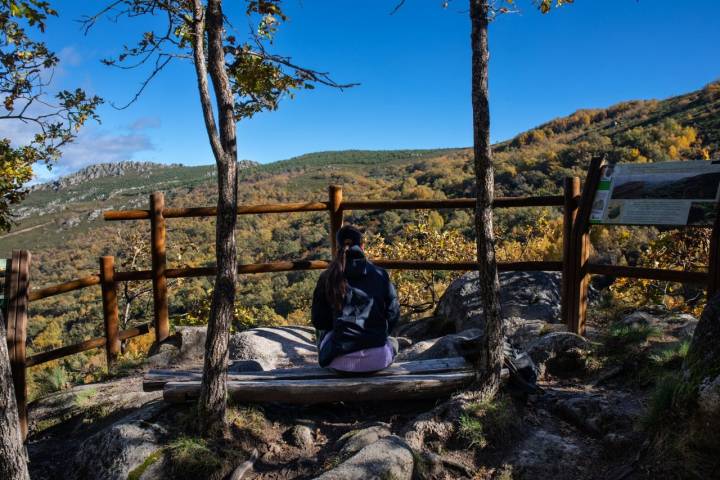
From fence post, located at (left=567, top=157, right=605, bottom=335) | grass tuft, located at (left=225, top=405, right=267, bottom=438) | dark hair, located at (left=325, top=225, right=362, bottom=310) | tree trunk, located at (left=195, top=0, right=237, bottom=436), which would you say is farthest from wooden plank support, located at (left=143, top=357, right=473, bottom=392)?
fence post, located at (left=567, top=157, right=605, bottom=335)

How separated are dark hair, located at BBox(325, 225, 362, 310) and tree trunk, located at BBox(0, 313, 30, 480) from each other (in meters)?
2.03

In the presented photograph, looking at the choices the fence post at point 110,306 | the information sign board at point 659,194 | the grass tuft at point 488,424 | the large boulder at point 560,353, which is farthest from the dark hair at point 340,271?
the fence post at point 110,306

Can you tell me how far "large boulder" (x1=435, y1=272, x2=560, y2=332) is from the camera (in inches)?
252

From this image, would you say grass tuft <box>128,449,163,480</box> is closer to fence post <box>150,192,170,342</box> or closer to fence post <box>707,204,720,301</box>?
fence post <box>150,192,170,342</box>

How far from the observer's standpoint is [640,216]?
4844 mm

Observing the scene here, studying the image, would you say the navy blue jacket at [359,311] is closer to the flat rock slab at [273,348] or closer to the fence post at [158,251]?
the flat rock slab at [273,348]

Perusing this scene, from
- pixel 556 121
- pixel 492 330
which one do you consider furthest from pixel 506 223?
pixel 556 121

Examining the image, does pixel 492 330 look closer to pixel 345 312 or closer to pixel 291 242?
pixel 345 312

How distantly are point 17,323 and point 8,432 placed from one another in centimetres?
262

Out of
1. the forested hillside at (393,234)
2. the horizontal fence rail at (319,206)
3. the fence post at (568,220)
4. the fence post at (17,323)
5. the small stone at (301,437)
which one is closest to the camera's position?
the small stone at (301,437)

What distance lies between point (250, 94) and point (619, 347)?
4107 millimetres

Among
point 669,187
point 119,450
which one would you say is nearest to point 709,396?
point 669,187

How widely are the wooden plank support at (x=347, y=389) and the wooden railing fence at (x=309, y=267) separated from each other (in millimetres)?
2047

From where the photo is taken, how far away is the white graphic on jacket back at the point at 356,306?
3861mm
